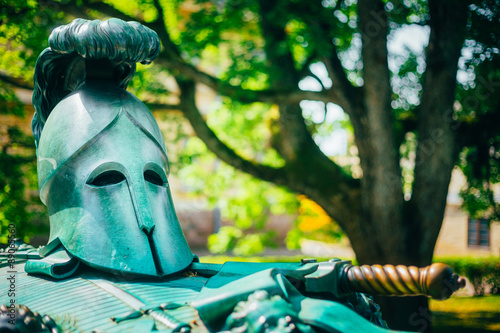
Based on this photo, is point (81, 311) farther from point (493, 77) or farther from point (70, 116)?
point (493, 77)

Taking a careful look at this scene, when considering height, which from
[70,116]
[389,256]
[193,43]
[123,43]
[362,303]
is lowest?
[389,256]

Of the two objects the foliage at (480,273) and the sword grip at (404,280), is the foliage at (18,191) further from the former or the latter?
the foliage at (480,273)

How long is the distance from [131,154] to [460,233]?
1586 cm

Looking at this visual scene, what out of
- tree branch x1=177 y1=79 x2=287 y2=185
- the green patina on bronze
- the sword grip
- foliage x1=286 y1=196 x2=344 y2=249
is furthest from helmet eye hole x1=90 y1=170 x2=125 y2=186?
foliage x1=286 y1=196 x2=344 y2=249

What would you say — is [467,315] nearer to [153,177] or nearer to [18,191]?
[18,191]

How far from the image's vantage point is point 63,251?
8.54 ft

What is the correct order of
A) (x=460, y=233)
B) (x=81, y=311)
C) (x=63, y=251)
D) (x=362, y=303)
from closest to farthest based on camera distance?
(x=81, y=311)
(x=362, y=303)
(x=63, y=251)
(x=460, y=233)

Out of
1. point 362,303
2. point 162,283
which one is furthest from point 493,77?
point 162,283

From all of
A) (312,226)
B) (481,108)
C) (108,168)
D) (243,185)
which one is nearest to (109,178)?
(108,168)

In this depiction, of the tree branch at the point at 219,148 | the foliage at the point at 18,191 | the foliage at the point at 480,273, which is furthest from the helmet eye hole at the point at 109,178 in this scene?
the foliage at the point at 480,273

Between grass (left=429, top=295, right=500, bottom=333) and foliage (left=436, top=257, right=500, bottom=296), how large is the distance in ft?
0.90

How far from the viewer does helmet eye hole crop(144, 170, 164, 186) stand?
2.85 metres

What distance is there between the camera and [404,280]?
5.69ft

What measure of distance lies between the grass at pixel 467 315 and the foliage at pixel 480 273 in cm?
27
